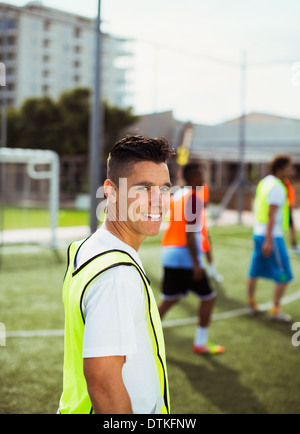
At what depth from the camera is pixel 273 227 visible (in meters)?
5.04

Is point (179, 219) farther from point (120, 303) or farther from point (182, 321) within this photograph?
point (120, 303)

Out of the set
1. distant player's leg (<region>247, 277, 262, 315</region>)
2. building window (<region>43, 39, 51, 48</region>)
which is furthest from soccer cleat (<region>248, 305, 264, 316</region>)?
building window (<region>43, 39, 51, 48</region>)

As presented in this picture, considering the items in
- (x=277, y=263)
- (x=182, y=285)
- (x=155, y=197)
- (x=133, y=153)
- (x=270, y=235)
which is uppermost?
(x=133, y=153)

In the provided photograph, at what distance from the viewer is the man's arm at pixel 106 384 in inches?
46.3

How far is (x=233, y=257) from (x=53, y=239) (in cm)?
393

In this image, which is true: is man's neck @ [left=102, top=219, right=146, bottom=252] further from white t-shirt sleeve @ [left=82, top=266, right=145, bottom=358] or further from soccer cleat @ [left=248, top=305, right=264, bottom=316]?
soccer cleat @ [left=248, top=305, right=264, bottom=316]

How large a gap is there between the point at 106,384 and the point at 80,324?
20 cm

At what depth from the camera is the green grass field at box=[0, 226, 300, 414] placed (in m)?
3.40

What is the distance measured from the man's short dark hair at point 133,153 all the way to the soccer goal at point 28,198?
9.07 m

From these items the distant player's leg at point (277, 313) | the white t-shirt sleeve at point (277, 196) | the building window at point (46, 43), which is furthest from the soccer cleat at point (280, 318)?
the building window at point (46, 43)

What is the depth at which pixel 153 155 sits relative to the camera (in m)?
1.39

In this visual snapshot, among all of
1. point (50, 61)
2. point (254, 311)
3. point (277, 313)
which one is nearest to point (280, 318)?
point (277, 313)

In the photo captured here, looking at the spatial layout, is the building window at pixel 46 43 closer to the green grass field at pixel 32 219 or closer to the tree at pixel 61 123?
the tree at pixel 61 123
